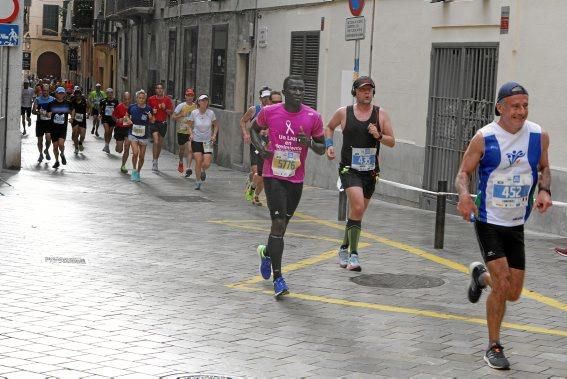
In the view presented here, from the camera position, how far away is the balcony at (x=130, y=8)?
41.1m

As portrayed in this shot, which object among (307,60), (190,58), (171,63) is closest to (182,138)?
(307,60)

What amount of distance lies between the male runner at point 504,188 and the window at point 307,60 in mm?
16368

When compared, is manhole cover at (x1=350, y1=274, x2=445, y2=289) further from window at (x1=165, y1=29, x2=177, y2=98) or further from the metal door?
window at (x1=165, y1=29, x2=177, y2=98)

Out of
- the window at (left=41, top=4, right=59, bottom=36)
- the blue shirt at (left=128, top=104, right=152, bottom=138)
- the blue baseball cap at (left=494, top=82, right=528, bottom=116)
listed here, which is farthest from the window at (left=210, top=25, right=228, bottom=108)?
the window at (left=41, top=4, right=59, bottom=36)

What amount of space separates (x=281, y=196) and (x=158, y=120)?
1655 centimetres

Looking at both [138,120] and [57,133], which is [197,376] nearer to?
[138,120]

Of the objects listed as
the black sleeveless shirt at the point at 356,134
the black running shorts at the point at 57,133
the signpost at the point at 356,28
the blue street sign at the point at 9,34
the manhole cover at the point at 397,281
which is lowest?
the manhole cover at the point at 397,281

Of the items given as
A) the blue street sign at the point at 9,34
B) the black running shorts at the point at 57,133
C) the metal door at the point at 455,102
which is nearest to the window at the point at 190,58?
the black running shorts at the point at 57,133

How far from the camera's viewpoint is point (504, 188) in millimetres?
7438

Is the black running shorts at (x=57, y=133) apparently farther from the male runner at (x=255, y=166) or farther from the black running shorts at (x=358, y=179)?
the black running shorts at (x=358, y=179)

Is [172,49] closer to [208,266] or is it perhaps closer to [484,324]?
[208,266]

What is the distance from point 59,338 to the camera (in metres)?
7.57

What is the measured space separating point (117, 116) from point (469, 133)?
39.2ft

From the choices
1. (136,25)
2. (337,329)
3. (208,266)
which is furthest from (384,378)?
(136,25)
